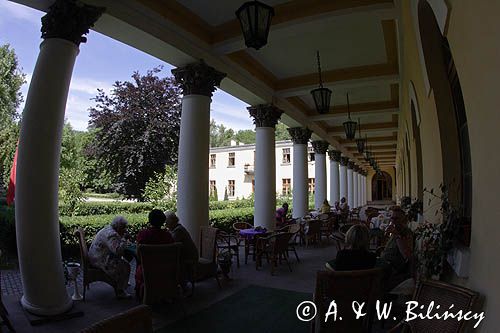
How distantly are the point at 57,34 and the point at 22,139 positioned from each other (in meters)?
1.38

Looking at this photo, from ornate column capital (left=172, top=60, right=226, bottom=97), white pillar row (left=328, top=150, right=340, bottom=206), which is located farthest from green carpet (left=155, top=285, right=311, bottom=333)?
white pillar row (left=328, top=150, right=340, bottom=206)

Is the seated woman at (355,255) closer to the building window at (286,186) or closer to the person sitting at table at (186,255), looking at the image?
the person sitting at table at (186,255)

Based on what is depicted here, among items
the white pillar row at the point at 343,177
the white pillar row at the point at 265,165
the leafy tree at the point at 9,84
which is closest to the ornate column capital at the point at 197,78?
the white pillar row at the point at 265,165

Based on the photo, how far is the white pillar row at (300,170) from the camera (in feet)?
42.4

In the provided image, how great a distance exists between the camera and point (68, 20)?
14.7 ft

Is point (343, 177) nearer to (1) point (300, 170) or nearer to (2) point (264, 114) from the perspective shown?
(1) point (300, 170)

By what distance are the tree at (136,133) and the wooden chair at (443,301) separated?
17.1 m

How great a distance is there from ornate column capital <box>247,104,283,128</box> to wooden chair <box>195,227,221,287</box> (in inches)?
175

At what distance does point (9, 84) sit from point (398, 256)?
1041 inches

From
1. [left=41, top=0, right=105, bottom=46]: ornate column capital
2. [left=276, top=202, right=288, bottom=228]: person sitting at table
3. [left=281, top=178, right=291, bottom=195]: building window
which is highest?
[left=41, top=0, right=105, bottom=46]: ornate column capital

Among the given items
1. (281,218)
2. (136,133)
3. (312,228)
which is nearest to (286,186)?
(136,133)

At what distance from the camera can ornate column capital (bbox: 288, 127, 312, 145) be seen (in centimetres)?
1292

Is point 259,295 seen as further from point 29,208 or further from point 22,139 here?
point 22,139

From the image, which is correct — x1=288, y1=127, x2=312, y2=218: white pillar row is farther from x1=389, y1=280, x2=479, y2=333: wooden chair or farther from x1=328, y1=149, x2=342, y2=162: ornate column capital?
x1=389, y1=280, x2=479, y2=333: wooden chair
